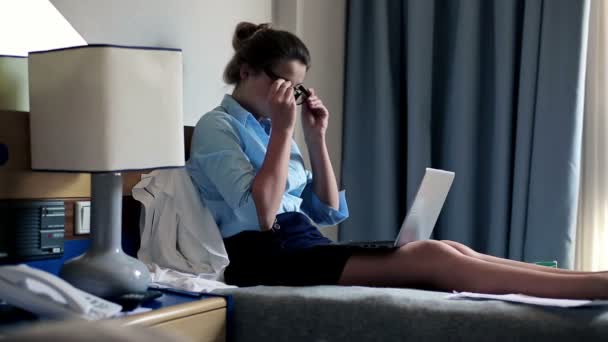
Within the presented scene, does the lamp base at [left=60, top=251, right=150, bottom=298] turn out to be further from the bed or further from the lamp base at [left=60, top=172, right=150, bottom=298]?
the bed

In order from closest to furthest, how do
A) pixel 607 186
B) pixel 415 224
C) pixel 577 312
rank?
pixel 577 312, pixel 415 224, pixel 607 186

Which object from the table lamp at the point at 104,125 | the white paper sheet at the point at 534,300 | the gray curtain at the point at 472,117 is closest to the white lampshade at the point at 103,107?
the table lamp at the point at 104,125

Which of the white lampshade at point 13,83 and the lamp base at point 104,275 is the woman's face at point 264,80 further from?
the lamp base at point 104,275

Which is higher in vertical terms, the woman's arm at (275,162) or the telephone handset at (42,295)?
the woman's arm at (275,162)

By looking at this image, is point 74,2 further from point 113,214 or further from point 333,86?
point 333,86

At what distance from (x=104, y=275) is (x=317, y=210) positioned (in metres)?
0.89

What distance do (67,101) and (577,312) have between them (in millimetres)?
969

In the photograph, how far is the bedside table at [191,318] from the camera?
1.12 m

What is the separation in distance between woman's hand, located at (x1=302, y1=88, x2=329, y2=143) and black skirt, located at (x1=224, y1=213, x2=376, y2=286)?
1.05ft

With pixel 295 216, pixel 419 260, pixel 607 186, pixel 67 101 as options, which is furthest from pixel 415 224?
pixel 607 186

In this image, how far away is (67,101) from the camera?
1.26 meters

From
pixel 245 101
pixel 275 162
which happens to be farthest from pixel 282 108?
pixel 245 101

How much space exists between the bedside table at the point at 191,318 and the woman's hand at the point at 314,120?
2.61 ft

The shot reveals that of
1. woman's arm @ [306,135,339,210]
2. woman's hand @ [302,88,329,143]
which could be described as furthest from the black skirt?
woman's hand @ [302,88,329,143]
